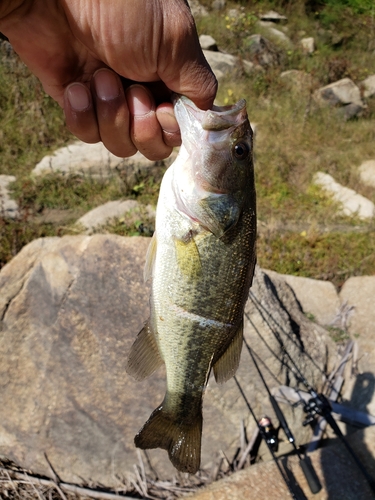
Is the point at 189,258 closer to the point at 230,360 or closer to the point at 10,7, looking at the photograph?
the point at 230,360

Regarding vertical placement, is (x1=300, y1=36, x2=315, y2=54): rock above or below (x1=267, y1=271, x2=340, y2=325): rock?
above

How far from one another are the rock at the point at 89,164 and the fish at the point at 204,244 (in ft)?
15.1

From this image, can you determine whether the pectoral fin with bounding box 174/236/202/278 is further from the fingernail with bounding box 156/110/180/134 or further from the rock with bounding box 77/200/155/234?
the rock with bounding box 77/200/155/234

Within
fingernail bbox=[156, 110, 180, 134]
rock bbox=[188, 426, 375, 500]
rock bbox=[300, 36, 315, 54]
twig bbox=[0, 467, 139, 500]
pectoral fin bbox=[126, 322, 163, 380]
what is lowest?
twig bbox=[0, 467, 139, 500]

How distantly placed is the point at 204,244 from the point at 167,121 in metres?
0.61

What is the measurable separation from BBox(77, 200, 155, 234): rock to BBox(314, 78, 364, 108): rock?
6.27 metres

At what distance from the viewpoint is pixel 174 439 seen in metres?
1.85

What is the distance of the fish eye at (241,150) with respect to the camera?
163cm

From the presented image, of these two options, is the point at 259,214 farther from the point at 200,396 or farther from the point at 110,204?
the point at 200,396

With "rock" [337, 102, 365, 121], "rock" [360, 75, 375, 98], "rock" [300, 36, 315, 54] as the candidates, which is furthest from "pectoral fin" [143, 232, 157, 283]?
"rock" [300, 36, 315, 54]

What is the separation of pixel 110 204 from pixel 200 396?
4127 millimetres

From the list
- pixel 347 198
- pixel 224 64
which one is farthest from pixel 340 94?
pixel 347 198

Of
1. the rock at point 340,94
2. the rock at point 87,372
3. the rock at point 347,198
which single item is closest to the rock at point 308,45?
the rock at point 340,94

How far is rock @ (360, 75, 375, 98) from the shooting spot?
10.2 meters
